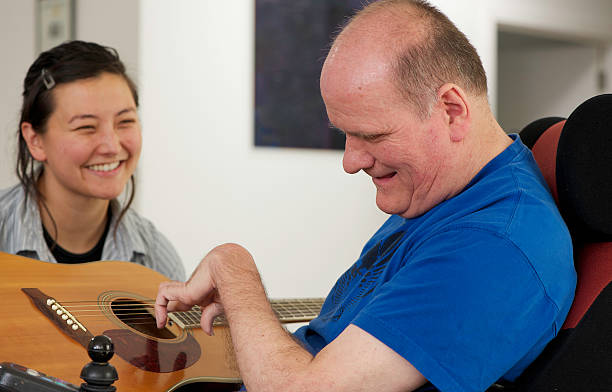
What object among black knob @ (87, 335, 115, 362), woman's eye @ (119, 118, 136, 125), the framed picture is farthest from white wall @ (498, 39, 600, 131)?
black knob @ (87, 335, 115, 362)

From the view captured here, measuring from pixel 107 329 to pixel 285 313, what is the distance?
465mm

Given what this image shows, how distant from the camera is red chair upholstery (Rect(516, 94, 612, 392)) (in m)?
1.08

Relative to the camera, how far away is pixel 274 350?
1119 millimetres

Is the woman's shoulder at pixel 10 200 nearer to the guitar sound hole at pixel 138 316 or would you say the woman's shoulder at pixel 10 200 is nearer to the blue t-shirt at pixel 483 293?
the guitar sound hole at pixel 138 316

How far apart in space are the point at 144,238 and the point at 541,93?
3758mm

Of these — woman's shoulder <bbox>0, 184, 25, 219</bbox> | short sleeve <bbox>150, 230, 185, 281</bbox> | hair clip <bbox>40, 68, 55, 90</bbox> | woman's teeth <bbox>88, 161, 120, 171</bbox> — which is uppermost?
hair clip <bbox>40, 68, 55, 90</bbox>

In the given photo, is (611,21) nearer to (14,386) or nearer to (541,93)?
(541,93)

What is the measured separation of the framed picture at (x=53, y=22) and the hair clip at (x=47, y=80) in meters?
1.40

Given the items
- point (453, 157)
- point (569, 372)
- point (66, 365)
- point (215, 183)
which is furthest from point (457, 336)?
point (215, 183)

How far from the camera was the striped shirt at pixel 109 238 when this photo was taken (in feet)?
6.97

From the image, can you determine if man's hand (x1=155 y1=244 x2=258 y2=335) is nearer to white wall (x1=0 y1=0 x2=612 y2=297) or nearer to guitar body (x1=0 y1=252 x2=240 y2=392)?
guitar body (x1=0 y1=252 x2=240 y2=392)

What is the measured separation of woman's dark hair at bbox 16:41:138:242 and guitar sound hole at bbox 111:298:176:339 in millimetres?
623

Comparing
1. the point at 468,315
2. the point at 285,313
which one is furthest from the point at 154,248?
the point at 468,315

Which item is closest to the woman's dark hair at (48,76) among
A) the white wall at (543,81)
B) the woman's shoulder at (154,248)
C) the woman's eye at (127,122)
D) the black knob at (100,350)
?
the woman's eye at (127,122)
